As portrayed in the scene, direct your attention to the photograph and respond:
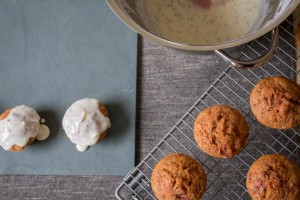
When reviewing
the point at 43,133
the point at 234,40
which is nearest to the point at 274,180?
the point at 234,40

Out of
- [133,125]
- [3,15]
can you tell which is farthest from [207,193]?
[3,15]

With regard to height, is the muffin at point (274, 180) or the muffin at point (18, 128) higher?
the muffin at point (274, 180)

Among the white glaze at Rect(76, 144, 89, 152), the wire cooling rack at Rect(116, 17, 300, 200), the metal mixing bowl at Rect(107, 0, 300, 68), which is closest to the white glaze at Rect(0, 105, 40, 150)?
the white glaze at Rect(76, 144, 89, 152)

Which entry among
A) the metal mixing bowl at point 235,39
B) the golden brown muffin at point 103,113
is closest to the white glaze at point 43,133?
the golden brown muffin at point 103,113

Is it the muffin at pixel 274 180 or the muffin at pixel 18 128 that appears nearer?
the muffin at pixel 274 180

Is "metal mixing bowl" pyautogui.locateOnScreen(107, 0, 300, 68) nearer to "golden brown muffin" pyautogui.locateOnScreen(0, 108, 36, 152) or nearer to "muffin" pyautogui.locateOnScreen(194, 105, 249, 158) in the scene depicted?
"muffin" pyautogui.locateOnScreen(194, 105, 249, 158)

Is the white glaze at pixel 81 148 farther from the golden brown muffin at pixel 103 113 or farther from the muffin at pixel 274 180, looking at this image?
the muffin at pixel 274 180

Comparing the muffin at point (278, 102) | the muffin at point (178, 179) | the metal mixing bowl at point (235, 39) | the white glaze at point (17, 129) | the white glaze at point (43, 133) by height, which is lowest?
the white glaze at point (43, 133)
